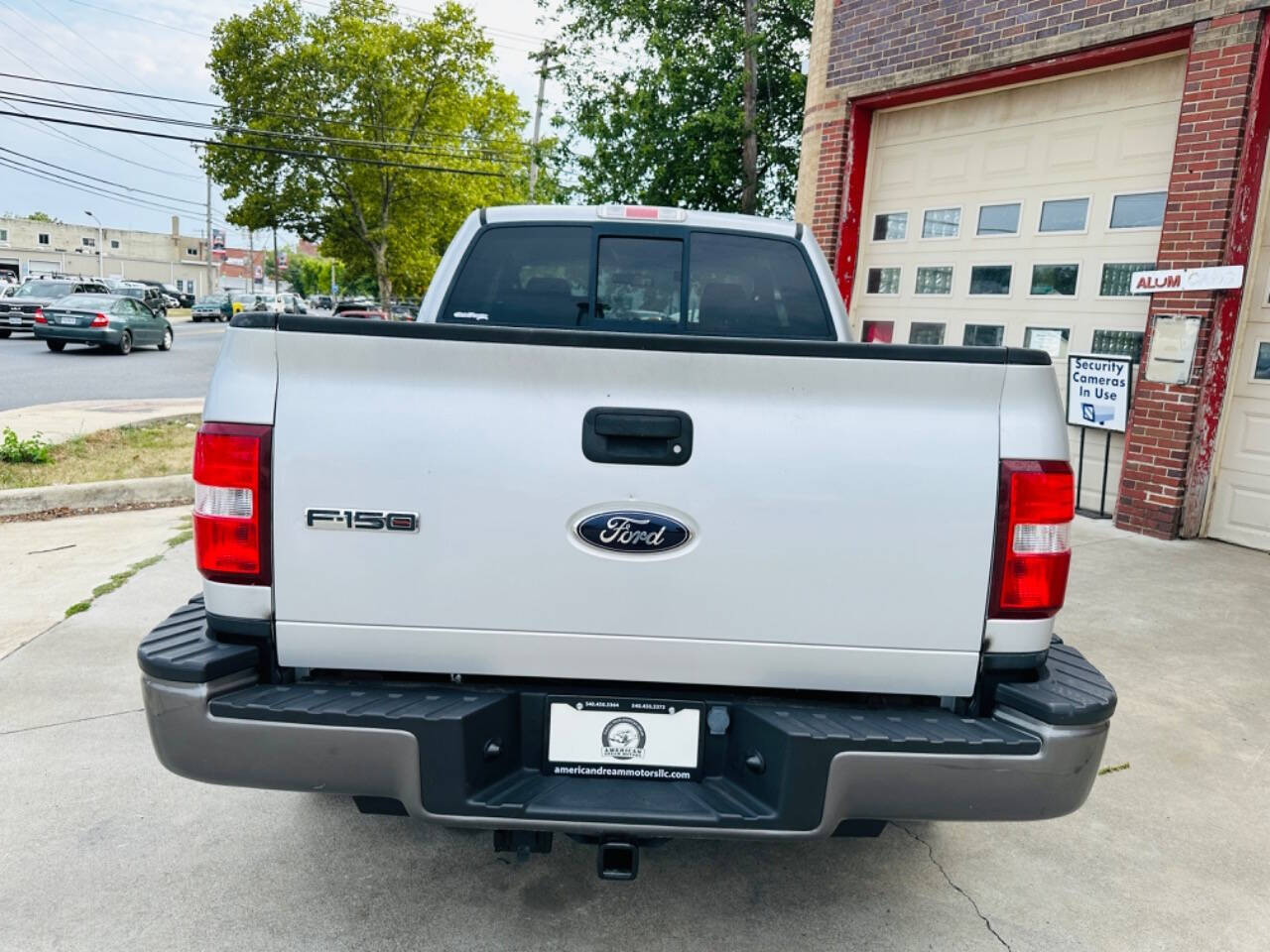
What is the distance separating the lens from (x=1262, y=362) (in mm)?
6723

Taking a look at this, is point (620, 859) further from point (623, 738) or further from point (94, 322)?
point (94, 322)

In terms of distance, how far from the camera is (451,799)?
2.00m

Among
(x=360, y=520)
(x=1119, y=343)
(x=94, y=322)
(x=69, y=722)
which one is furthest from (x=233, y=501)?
(x=94, y=322)

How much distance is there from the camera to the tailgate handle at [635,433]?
1996 millimetres

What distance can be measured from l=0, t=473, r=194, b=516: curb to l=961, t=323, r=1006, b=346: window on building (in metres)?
7.01

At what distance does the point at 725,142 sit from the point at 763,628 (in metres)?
13.4

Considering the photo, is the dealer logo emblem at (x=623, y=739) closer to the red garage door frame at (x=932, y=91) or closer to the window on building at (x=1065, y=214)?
the red garage door frame at (x=932, y=91)

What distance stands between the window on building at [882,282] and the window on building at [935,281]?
11.6 inches

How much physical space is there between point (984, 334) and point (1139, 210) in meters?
1.67

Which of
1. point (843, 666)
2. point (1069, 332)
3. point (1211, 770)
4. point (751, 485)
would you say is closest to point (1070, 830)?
point (1211, 770)

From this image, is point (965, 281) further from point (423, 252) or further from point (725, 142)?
point (423, 252)

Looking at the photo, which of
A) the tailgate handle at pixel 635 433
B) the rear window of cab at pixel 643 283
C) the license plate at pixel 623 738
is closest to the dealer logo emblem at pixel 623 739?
the license plate at pixel 623 738

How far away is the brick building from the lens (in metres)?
6.64

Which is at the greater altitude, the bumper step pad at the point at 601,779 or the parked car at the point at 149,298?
the parked car at the point at 149,298
